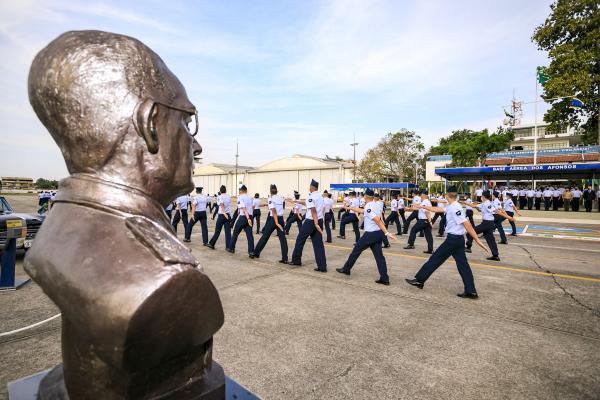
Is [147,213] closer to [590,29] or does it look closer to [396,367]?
[396,367]

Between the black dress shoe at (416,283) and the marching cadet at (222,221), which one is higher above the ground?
the marching cadet at (222,221)

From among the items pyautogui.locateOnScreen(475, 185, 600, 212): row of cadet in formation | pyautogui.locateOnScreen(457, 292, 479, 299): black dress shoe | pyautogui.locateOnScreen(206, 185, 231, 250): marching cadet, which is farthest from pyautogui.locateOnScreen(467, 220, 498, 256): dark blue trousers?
pyautogui.locateOnScreen(475, 185, 600, 212): row of cadet in formation

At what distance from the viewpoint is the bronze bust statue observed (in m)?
0.99

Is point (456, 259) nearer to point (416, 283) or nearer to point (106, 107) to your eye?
point (416, 283)

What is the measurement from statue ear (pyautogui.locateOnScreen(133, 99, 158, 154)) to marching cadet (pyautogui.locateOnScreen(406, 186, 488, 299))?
17.1ft

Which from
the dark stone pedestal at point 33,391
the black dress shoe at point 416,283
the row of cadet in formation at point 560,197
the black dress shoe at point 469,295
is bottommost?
the black dress shoe at point 469,295

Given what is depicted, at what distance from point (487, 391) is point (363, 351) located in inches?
43.5

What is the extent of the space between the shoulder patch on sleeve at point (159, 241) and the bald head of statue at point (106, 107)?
0.57 feet

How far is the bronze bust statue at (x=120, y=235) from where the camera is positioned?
987mm

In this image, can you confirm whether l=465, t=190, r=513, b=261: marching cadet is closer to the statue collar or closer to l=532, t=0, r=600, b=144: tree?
the statue collar

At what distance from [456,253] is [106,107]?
5478mm

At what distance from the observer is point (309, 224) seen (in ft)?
23.9

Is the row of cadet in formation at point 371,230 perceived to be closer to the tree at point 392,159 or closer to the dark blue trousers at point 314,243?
the dark blue trousers at point 314,243

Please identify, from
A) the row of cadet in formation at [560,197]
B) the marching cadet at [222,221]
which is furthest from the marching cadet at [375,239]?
the row of cadet in formation at [560,197]
